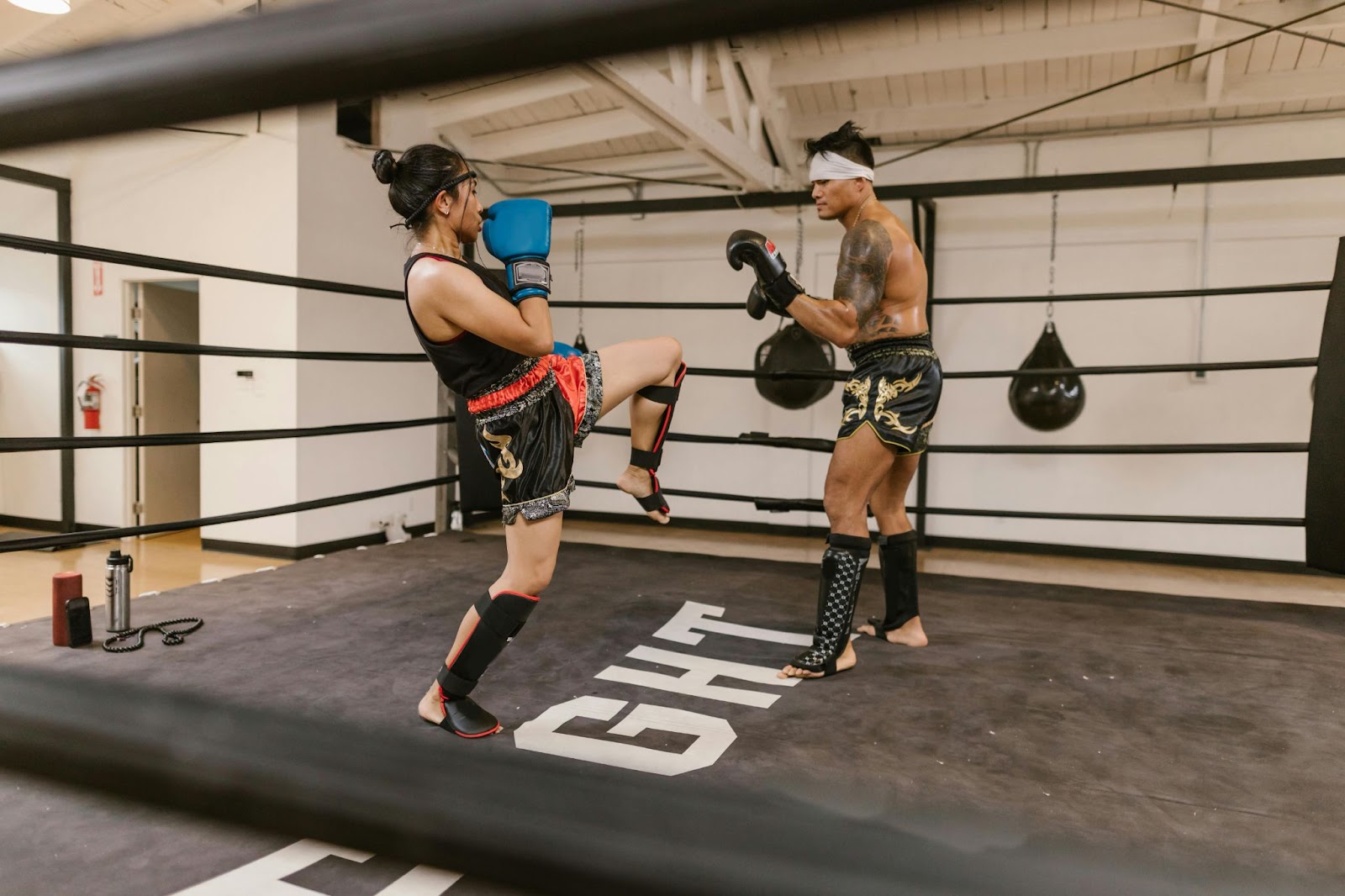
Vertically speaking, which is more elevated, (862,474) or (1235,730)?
(862,474)

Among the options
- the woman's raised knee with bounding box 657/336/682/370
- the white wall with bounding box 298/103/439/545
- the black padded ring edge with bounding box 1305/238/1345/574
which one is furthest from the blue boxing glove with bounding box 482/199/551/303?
the white wall with bounding box 298/103/439/545

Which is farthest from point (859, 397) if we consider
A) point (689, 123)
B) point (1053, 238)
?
point (1053, 238)

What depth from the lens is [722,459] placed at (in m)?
5.98

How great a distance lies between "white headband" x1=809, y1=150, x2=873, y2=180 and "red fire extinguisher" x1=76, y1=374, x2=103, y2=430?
16.3 feet

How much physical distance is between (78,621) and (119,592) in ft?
0.40

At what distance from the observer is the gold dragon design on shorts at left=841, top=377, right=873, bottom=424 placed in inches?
90.3

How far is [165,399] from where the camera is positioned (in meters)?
5.38

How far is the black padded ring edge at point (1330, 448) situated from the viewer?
2.58 m

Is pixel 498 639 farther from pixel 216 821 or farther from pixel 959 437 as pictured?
pixel 959 437

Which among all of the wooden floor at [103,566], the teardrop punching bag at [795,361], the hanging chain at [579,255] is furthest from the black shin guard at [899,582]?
the hanging chain at [579,255]

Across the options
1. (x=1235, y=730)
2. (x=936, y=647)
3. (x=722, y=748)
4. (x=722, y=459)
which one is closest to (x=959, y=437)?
(x=722, y=459)

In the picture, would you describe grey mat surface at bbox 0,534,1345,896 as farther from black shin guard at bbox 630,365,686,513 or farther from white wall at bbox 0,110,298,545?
white wall at bbox 0,110,298,545

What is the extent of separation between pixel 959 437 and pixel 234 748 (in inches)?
218

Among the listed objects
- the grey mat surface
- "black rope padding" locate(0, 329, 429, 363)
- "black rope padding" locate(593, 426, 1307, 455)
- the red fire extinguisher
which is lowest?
the grey mat surface
